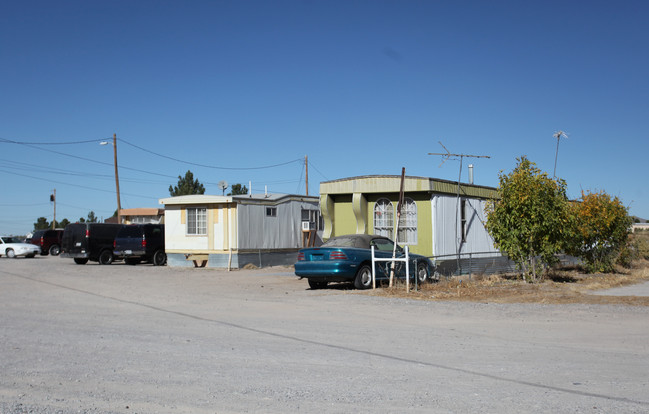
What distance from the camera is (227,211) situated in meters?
25.2

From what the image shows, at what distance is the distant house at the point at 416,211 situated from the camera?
1906cm

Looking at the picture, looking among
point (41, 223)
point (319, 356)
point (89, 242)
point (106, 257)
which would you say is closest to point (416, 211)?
point (319, 356)

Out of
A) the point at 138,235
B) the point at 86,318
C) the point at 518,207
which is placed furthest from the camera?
the point at 138,235

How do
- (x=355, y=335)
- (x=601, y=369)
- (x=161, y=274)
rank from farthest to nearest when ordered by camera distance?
1. (x=161, y=274)
2. (x=355, y=335)
3. (x=601, y=369)

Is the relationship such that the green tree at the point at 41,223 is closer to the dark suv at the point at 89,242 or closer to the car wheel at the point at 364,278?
the dark suv at the point at 89,242

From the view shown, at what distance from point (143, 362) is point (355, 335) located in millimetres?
3182

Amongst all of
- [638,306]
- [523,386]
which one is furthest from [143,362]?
[638,306]

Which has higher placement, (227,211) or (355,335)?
(227,211)

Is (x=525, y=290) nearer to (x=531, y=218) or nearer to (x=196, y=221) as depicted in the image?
(x=531, y=218)

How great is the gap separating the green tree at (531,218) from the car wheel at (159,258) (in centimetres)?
1607

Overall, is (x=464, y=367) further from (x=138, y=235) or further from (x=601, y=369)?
(x=138, y=235)

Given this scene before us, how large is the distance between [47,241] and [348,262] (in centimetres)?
3189

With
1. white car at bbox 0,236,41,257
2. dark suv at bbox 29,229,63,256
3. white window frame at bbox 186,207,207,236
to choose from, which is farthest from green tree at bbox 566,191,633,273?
dark suv at bbox 29,229,63,256

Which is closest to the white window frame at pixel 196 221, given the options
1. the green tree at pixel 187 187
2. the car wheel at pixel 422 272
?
the car wheel at pixel 422 272
